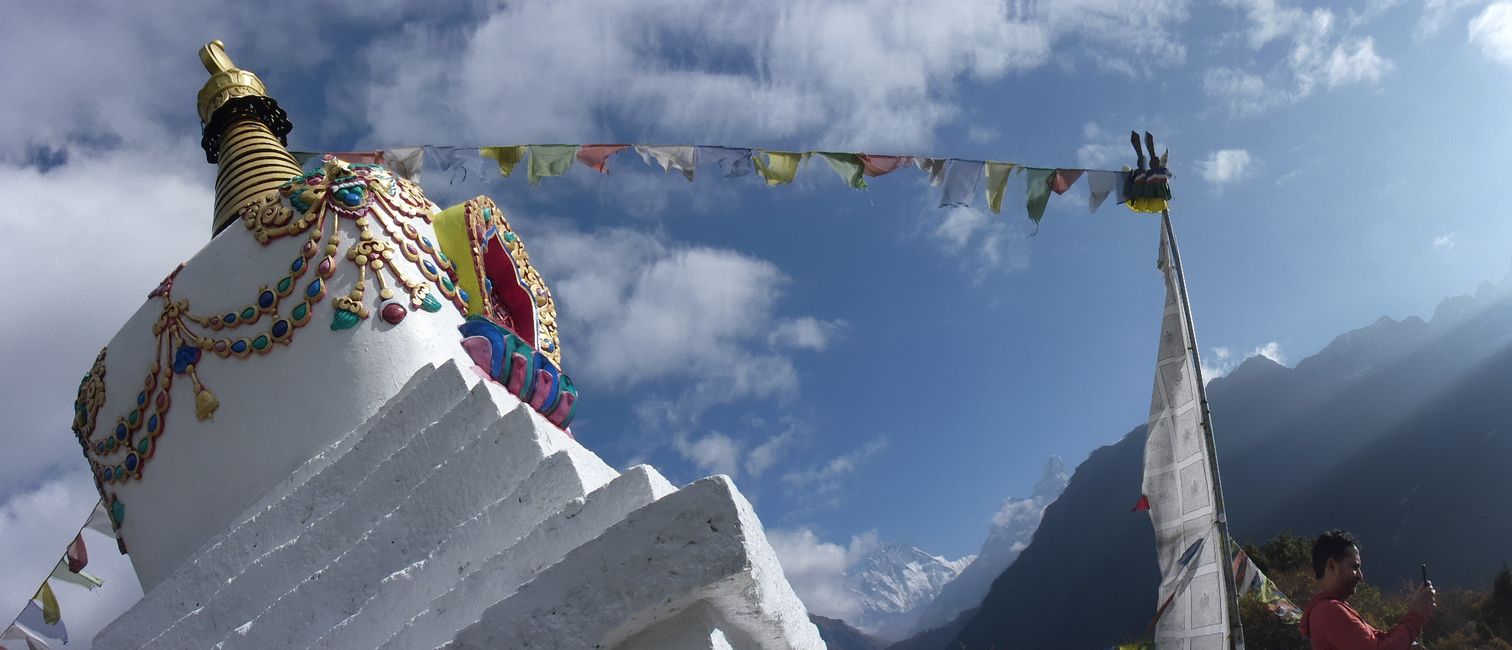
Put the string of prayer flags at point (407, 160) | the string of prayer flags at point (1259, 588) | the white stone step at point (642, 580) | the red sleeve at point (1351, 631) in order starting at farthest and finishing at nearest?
the string of prayer flags at point (407, 160) < the string of prayer flags at point (1259, 588) < the red sleeve at point (1351, 631) < the white stone step at point (642, 580)

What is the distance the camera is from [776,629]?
119 inches

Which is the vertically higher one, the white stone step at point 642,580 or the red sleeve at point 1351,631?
the white stone step at point 642,580

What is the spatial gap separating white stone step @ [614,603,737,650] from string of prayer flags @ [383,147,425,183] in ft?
23.3

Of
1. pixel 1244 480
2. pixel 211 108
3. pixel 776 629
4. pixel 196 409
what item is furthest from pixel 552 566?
pixel 1244 480

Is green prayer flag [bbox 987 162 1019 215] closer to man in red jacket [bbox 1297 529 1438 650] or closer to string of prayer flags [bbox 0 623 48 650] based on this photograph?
man in red jacket [bbox 1297 529 1438 650]

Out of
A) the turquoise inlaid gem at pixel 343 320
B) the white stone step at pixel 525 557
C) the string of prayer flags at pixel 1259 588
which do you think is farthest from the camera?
the string of prayer flags at pixel 1259 588

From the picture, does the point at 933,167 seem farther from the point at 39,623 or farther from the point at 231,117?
the point at 39,623

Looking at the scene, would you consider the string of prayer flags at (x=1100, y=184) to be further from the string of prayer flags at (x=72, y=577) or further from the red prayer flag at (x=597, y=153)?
the string of prayer flags at (x=72, y=577)

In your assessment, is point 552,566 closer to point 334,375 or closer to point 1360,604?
point 334,375

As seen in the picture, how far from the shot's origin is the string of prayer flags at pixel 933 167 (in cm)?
866

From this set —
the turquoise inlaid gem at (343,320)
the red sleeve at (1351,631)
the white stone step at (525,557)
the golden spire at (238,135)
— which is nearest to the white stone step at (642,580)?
the white stone step at (525,557)

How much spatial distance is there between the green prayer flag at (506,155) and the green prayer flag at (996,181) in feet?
13.2

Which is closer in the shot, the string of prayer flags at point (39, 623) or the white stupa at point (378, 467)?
the white stupa at point (378, 467)

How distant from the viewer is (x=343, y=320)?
506 centimetres
